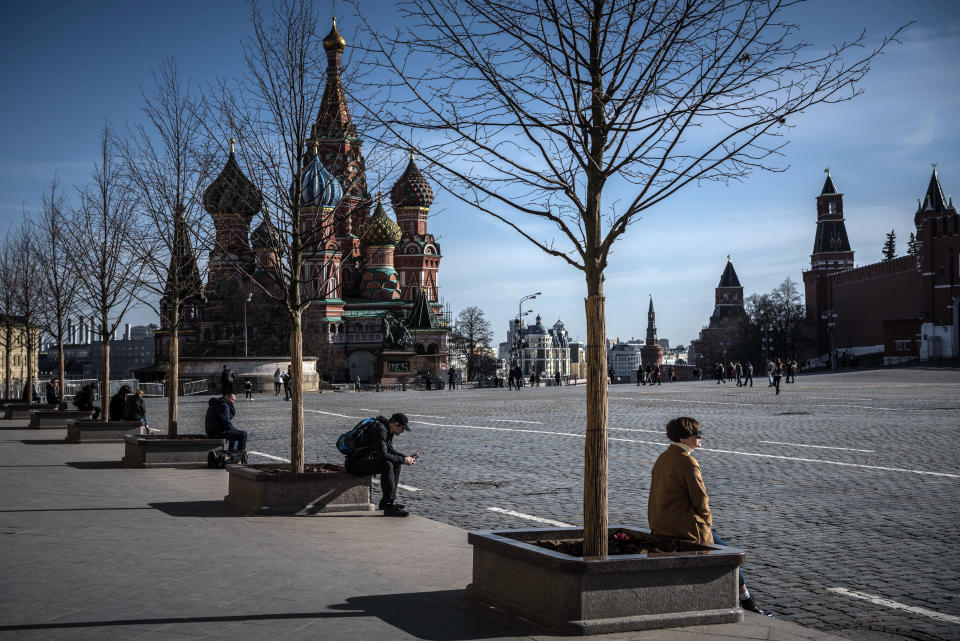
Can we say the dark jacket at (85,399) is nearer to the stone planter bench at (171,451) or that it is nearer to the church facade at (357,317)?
the stone planter bench at (171,451)

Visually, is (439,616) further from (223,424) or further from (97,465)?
(97,465)

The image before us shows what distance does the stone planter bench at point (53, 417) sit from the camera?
2438cm

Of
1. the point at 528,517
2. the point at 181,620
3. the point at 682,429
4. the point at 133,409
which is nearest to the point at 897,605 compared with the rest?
the point at 682,429

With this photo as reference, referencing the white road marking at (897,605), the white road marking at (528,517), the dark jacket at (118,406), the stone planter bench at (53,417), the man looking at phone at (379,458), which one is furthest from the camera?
the stone planter bench at (53,417)

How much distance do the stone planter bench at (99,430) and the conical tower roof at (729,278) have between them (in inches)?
6005

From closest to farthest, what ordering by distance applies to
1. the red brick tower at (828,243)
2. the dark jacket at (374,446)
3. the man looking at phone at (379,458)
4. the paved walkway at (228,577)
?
the paved walkway at (228,577) → the man looking at phone at (379,458) → the dark jacket at (374,446) → the red brick tower at (828,243)

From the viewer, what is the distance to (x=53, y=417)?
24.6 metres

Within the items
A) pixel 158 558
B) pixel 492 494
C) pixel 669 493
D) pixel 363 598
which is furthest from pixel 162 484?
pixel 669 493

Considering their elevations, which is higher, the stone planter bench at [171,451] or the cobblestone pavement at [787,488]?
the stone planter bench at [171,451]

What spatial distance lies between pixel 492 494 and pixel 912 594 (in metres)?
5.58

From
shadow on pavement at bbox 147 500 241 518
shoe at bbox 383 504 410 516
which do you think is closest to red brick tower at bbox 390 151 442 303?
shadow on pavement at bbox 147 500 241 518

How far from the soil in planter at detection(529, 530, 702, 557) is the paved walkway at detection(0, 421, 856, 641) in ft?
1.76

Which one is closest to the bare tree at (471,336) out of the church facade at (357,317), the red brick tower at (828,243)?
the church facade at (357,317)

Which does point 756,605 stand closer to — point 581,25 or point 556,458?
point 581,25
